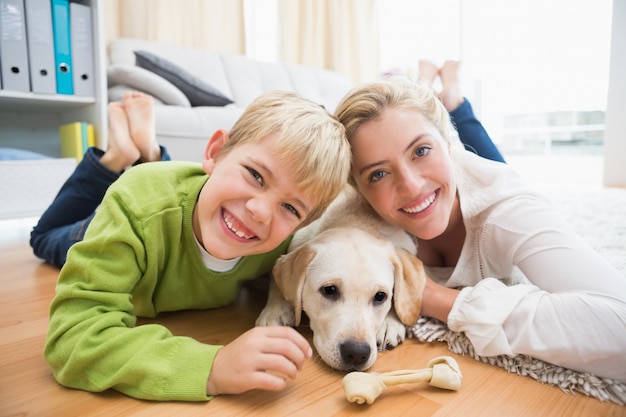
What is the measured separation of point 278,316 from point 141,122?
46.6 inches

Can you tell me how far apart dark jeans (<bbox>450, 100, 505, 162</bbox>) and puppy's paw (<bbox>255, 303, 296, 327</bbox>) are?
5.43 ft

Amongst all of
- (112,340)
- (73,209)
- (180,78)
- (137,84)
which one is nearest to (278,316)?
(112,340)

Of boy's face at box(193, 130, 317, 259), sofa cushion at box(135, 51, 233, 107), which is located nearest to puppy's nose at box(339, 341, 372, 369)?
Result: boy's face at box(193, 130, 317, 259)

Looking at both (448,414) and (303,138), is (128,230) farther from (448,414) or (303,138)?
(448,414)

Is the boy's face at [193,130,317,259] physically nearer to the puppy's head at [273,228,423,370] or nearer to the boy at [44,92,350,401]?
the boy at [44,92,350,401]

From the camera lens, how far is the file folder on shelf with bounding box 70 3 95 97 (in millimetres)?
3145

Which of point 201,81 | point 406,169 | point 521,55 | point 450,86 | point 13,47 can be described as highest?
point 521,55

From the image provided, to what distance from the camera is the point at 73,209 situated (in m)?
2.05

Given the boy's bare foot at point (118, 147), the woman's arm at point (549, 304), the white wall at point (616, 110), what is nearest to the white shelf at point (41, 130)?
the boy's bare foot at point (118, 147)

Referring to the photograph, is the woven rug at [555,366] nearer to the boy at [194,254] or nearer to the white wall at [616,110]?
the boy at [194,254]

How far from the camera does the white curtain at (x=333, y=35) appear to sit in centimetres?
665

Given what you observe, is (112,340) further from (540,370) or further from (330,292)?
(540,370)

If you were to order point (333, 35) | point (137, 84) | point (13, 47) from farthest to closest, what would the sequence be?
1. point (333, 35)
2. point (137, 84)
3. point (13, 47)

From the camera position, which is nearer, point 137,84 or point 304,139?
point 304,139
